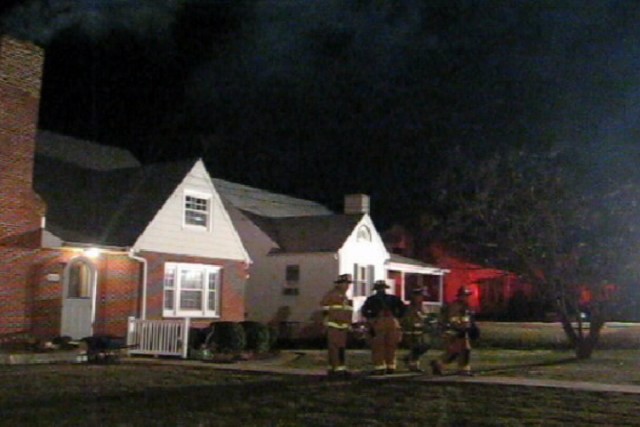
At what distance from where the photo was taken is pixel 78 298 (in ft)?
74.6

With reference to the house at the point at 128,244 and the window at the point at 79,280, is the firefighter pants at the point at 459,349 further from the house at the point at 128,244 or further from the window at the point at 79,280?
the window at the point at 79,280

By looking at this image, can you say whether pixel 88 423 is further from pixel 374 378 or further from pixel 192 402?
pixel 374 378

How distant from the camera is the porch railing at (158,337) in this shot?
21047 mm

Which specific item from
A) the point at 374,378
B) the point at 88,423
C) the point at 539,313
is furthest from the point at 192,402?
the point at 539,313

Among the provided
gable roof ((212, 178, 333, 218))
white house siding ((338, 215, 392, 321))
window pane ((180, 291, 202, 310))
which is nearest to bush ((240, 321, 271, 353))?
window pane ((180, 291, 202, 310))

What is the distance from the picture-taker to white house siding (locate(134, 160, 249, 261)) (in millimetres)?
24469

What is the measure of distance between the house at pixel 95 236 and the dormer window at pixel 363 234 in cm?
684

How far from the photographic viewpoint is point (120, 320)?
2350 cm

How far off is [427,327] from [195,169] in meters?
10.4

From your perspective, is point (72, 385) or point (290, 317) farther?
point (290, 317)

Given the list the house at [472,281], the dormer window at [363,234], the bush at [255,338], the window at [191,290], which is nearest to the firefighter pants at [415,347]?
the bush at [255,338]

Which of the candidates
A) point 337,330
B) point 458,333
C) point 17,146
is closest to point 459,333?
point 458,333

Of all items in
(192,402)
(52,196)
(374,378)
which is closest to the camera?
(192,402)

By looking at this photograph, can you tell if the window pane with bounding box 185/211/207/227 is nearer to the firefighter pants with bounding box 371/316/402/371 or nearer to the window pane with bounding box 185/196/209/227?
the window pane with bounding box 185/196/209/227
